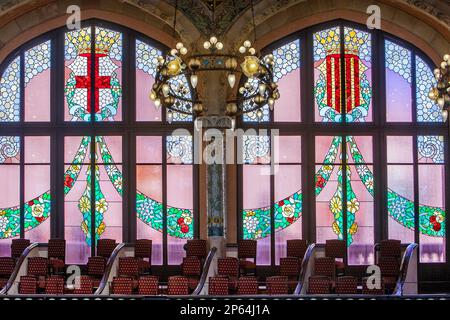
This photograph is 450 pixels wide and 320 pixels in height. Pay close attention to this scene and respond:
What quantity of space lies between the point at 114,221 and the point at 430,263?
6.88 m

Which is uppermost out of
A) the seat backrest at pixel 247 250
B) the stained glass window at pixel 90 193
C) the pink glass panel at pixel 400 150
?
the pink glass panel at pixel 400 150

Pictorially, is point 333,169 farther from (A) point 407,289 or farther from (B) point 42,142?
(B) point 42,142

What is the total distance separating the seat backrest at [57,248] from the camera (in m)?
19.5

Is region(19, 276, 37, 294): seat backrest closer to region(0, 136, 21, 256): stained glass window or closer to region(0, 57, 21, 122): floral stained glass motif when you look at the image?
region(0, 136, 21, 256): stained glass window

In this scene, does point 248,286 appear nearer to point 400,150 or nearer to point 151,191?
point 151,191

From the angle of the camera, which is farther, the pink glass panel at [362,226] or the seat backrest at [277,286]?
the pink glass panel at [362,226]

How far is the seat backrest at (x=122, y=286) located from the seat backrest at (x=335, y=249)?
18.2 ft

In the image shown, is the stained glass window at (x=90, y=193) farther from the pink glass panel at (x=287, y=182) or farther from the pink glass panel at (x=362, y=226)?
the pink glass panel at (x=362, y=226)

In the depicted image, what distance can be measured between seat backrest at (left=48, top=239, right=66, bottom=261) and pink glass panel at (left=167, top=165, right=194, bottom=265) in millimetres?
2411

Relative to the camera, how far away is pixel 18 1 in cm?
1984

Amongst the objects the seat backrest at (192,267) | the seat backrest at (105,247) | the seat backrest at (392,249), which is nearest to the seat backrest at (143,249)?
the seat backrest at (105,247)

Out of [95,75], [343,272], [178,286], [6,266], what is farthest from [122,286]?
[95,75]

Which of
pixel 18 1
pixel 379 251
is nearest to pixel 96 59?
pixel 18 1

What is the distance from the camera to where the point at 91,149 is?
2094 centimetres
